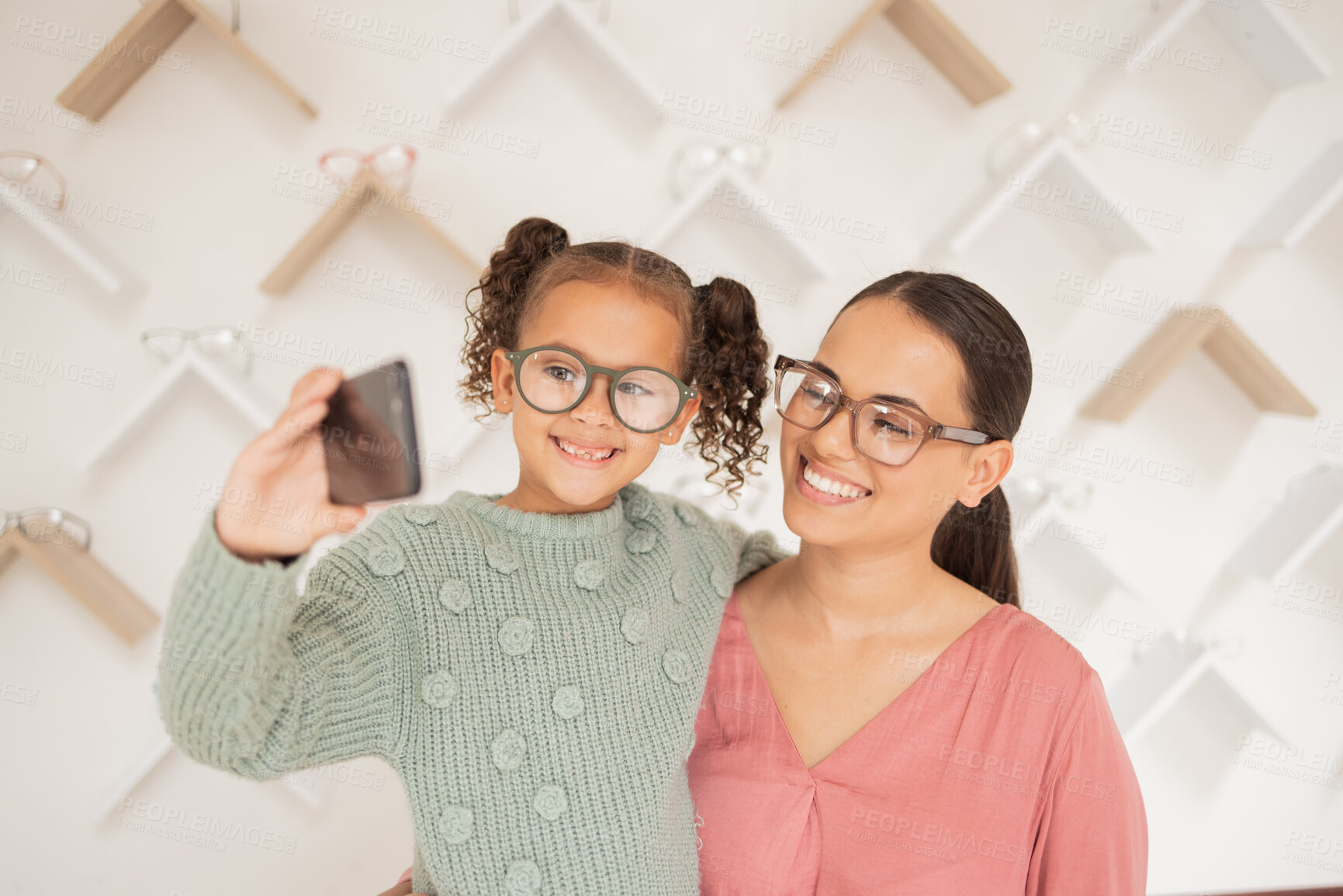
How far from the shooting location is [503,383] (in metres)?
1.20

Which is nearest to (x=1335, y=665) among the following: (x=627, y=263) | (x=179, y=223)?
(x=627, y=263)

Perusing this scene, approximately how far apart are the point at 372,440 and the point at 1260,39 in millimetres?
2102

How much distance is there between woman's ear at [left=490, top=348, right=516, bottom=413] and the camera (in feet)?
3.92

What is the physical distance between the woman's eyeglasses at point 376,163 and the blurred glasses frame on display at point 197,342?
0.35 metres

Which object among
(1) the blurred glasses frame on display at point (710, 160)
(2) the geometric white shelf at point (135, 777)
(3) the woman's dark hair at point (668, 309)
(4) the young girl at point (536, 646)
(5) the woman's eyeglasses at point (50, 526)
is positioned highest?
(1) the blurred glasses frame on display at point (710, 160)

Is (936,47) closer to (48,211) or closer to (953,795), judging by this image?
(953,795)

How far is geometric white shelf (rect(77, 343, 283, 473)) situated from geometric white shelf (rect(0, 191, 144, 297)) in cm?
17

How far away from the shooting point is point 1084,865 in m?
1.14

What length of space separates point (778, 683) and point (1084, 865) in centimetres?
43

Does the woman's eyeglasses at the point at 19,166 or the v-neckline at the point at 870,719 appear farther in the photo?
the woman's eyeglasses at the point at 19,166

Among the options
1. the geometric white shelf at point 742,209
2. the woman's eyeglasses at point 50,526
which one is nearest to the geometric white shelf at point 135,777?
the woman's eyeglasses at point 50,526

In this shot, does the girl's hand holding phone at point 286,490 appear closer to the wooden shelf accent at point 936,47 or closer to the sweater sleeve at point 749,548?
the sweater sleeve at point 749,548

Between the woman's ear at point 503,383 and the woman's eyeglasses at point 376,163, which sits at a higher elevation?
the woman's eyeglasses at point 376,163

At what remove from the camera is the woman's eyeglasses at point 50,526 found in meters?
1.74
